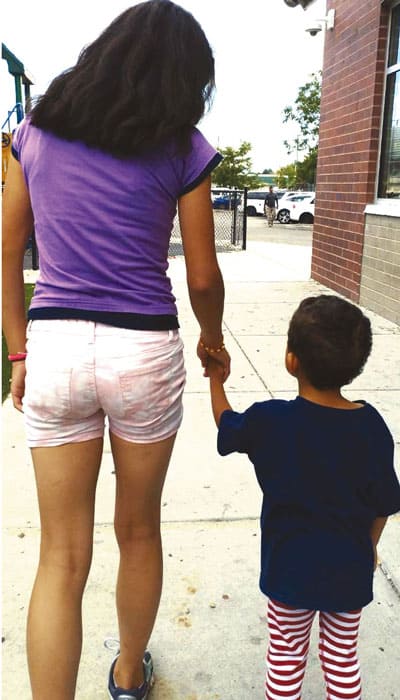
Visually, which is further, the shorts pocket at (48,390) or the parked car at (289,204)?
the parked car at (289,204)

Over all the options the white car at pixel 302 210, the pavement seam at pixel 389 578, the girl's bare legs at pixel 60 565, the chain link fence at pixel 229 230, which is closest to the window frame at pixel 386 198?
the pavement seam at pixel 389 578

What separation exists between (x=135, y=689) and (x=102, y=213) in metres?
1.39

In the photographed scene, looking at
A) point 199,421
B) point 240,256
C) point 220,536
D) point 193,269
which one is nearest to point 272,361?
point 199,421

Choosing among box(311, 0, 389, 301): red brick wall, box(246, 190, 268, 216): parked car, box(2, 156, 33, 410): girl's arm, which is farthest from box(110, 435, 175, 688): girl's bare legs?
box(246, 190, 268, 216): parked car

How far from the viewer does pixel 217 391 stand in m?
1.88

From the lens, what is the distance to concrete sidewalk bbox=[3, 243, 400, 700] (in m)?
2.19

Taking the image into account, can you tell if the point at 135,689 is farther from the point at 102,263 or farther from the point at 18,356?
the point at 102,263

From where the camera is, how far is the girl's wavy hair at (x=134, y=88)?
1.58m

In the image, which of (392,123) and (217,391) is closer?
(217,391)

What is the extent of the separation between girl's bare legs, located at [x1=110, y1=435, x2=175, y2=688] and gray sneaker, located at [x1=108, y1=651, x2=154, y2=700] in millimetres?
16

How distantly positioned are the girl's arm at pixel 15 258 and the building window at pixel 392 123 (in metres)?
6.57

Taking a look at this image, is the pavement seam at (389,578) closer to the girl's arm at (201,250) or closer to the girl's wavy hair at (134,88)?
the girl's arm at (201,250)

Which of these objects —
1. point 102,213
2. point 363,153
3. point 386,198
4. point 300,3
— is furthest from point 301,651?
point 300,3

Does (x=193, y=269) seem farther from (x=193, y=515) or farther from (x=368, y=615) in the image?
(x=193, y=515)
